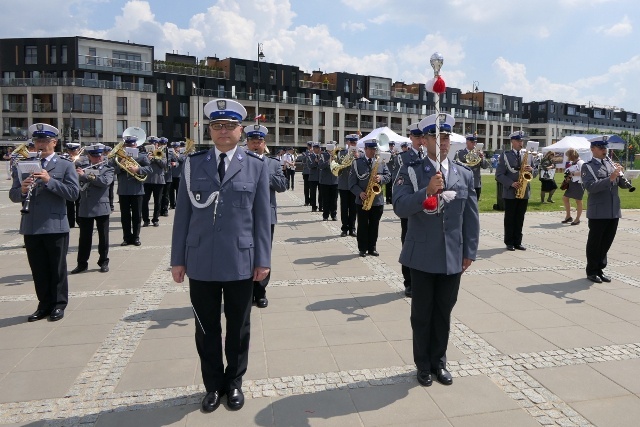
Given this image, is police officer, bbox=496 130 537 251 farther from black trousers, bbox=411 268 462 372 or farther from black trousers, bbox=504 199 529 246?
black trousers, bbox=411 268 462 372

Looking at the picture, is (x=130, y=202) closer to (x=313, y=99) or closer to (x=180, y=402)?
(x=180, y=402)

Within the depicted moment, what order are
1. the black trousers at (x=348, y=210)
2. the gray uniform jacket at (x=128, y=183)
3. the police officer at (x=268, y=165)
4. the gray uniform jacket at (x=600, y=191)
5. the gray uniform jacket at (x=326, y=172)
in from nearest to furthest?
1. the police officer at (x=268, y=165)
2. the gray uniform jacket at (x=600, y=191)
3. the gray uniform jacket at (x=128, y=183)
4. the black trousers at (x=348, y=210)
5. the gray uniform jacket at (x=326, y=172)

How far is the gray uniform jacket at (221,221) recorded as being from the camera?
3777 mm

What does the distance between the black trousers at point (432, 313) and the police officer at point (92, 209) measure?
6026mm

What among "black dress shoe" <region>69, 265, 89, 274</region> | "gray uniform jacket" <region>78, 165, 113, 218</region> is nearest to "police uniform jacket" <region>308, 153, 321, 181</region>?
"gray uniform jacket" <region>78, 165, 113, 218</region>

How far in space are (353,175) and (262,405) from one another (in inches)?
247

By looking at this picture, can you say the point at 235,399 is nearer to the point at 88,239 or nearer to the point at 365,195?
the point at 88,239

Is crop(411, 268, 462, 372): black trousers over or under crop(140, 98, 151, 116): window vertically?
under

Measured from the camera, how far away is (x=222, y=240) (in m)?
3.78

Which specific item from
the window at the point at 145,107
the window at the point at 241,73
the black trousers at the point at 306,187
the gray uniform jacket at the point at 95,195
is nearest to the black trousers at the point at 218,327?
the gray uniform jacket at the point at 95,195

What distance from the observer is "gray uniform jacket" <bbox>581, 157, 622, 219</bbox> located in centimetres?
755

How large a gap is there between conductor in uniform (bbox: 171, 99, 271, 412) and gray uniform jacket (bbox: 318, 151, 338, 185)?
35.9 ft

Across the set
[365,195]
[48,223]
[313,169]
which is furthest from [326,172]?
[48,223]

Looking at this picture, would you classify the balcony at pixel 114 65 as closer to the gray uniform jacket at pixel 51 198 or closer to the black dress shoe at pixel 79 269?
the black dress shoe at pixel 79 269
